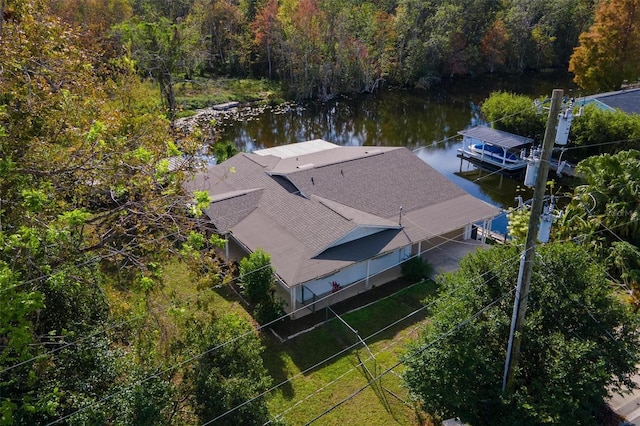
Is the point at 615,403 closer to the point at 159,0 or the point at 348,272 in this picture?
the point at 348,272

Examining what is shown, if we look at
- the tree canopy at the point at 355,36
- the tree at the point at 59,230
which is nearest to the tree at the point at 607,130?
the tree canopy at the point at 355,36

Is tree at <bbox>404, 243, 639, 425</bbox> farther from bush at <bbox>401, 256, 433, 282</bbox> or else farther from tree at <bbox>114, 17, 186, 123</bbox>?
tree at <bbox>114, 17, 186, 123</bbox>

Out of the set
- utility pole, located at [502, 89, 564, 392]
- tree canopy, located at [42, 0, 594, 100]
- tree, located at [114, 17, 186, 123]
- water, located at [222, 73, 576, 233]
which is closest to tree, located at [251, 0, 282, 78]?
tree canopy, located at [42, 0, 594, 100]

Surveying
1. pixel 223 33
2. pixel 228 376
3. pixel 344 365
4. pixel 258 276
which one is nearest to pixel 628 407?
pixel 344 365

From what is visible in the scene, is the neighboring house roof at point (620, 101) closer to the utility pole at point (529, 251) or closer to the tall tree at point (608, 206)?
the tall tree at point (608, 206)

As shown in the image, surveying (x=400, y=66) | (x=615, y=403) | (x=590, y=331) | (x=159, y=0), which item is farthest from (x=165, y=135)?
(x=159, y=0)

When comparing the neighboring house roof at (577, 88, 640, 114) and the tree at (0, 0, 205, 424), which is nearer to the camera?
the tree at (0, 0, 205, 424)

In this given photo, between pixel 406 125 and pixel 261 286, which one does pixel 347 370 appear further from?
pixel 406 125
